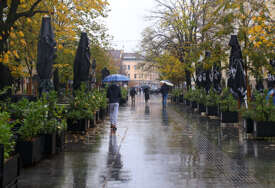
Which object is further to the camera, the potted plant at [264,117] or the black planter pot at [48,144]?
the potted plant at [264,117]

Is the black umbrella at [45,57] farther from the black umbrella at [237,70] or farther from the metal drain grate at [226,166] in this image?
the black umbrella at [237,70]

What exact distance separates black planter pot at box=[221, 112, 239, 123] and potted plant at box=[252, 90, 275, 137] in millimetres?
4102

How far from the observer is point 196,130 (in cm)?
1381

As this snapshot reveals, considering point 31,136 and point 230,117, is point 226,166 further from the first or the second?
point 230,117

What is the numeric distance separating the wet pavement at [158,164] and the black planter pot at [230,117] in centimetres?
330

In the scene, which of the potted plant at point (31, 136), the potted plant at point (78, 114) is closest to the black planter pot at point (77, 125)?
the potted plant at point (78, 114)

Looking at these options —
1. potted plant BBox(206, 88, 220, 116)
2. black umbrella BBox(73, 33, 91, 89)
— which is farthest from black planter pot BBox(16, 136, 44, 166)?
potted plant BBox(206, 88, 220, 116)

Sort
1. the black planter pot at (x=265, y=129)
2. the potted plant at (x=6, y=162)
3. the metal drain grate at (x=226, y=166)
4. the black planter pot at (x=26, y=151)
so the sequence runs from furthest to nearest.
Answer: the black planter pot at (x=265, y=129)
the black planter pot at (x=26, y=151)
the metal drain grate at (x=226, y=166)
the potted plant at (x=6, y=162)

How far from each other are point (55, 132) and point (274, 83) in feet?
33.7

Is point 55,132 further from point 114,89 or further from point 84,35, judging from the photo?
point 84,35

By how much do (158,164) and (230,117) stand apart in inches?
322

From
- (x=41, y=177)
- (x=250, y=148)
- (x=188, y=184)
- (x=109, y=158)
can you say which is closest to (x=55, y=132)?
(x=109, y=158)

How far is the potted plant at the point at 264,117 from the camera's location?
10711 mm

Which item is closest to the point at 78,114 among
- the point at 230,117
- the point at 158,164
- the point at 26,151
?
the point at 26,151
